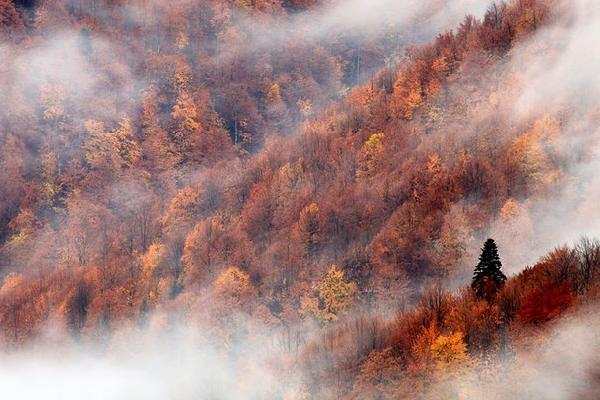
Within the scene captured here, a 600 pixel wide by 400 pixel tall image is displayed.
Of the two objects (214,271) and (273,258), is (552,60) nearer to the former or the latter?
(273,258)

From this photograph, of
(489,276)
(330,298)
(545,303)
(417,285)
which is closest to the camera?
(545,303)

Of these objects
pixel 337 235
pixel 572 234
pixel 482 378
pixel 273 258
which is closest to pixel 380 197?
pixel 337 235

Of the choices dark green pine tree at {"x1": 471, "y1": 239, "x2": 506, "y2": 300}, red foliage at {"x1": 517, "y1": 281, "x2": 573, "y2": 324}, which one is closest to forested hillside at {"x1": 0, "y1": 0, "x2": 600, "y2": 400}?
red foliage at {"x1": 517, "y1": 281, "x2": 573, "y2": 324}

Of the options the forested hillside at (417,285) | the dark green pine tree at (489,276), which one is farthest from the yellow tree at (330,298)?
the dark green pine tree at (489,276)

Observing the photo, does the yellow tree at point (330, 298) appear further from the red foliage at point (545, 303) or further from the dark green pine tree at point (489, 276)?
the red foliage at point (545, 303)

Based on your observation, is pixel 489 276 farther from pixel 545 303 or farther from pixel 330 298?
pixel 330 298

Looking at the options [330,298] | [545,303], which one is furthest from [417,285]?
[545,303]

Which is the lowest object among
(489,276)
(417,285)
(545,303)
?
(545,303)

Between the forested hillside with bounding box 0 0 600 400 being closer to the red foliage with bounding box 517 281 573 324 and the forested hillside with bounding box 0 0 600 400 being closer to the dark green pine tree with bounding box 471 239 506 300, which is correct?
the red foliage with bounding box 517 281 573 324
